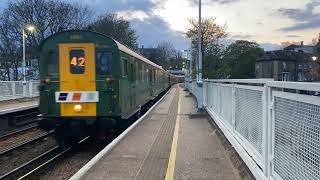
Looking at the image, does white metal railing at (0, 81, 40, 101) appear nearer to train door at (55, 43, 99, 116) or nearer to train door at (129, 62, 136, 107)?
train door at (129, 62, 136, 107)

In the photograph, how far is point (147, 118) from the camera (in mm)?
19422

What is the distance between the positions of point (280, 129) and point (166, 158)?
14.8 ft

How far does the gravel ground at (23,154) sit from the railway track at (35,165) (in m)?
0.45

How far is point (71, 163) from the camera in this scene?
1260cm

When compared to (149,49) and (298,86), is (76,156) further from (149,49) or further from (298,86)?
(149,49)

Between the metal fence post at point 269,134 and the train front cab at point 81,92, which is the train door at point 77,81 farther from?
the metal fence post at point 269,134

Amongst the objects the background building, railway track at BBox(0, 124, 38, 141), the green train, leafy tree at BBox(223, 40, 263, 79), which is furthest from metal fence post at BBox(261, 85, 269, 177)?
the background building

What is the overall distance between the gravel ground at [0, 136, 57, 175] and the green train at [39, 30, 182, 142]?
128 centimetres

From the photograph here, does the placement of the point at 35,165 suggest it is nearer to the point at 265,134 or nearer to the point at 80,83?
the point at 80,83

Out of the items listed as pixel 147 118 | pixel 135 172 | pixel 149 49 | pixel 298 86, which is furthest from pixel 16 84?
pixel 149 49

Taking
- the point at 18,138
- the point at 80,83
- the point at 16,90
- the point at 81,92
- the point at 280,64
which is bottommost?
the point at 18,138

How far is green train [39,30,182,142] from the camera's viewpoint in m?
13.1

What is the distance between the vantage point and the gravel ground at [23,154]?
12.8m

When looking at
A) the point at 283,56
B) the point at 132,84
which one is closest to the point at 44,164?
the point at 132,84
